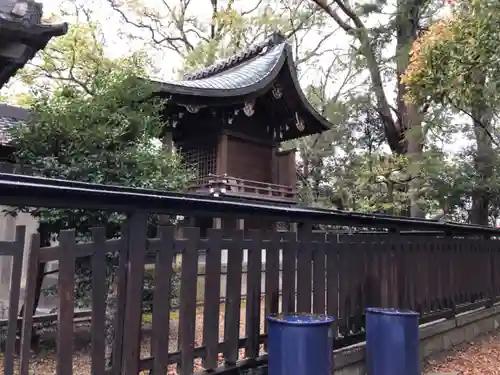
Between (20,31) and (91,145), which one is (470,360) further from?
(20,31)

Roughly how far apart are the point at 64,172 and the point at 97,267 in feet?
11.1

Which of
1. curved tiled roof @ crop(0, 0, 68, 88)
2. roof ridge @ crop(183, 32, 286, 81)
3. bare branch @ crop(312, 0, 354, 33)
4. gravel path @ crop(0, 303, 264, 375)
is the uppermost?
bare branch @ crop(312, 0, 354, 33)

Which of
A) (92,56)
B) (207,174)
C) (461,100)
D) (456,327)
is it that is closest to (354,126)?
(207,174)

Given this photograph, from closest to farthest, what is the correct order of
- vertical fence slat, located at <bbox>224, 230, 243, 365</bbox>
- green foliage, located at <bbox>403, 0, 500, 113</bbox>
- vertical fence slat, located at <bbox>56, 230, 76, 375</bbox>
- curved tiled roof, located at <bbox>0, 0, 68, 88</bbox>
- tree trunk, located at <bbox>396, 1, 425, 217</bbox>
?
vertical fence slat, located at <bbox>56, 230, 76, 375</bbox> < vertical fence slat, located at <bbox>224, 230, 243, 365</bbox> < curved tiled roof, located at <bbox>0, 0, 68, 88</bbox> < green foliage, located at <bbox>403, 0, 500, 113</bbox> < tree trunk, located at <bbox>396, 1, 425, 217</bbox>

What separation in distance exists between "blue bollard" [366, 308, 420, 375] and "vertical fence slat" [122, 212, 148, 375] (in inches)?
92.1

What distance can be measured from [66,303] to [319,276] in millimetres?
2455

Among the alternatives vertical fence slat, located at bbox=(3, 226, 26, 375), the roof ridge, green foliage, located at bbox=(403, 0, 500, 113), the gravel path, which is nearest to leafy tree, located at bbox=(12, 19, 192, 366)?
the gravel path

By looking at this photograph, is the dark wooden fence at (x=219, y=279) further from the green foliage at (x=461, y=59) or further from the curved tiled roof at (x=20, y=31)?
the curved tiled roof at (x=20, y=31)

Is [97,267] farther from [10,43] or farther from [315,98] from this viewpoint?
[315,98]

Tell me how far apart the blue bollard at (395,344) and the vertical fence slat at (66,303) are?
9.06 ft

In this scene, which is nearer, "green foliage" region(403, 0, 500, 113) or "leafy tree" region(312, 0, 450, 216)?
"green foliage" region(403, 0, 500, 113)

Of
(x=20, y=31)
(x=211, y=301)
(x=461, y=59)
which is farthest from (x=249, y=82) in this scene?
(x=211, y=301)

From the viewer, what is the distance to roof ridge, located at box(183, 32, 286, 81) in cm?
1405

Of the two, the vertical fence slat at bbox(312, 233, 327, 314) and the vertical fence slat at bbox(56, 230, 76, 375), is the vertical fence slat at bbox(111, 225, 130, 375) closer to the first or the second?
the vertical fence slat at bbox(56, 230, 76, 375)
